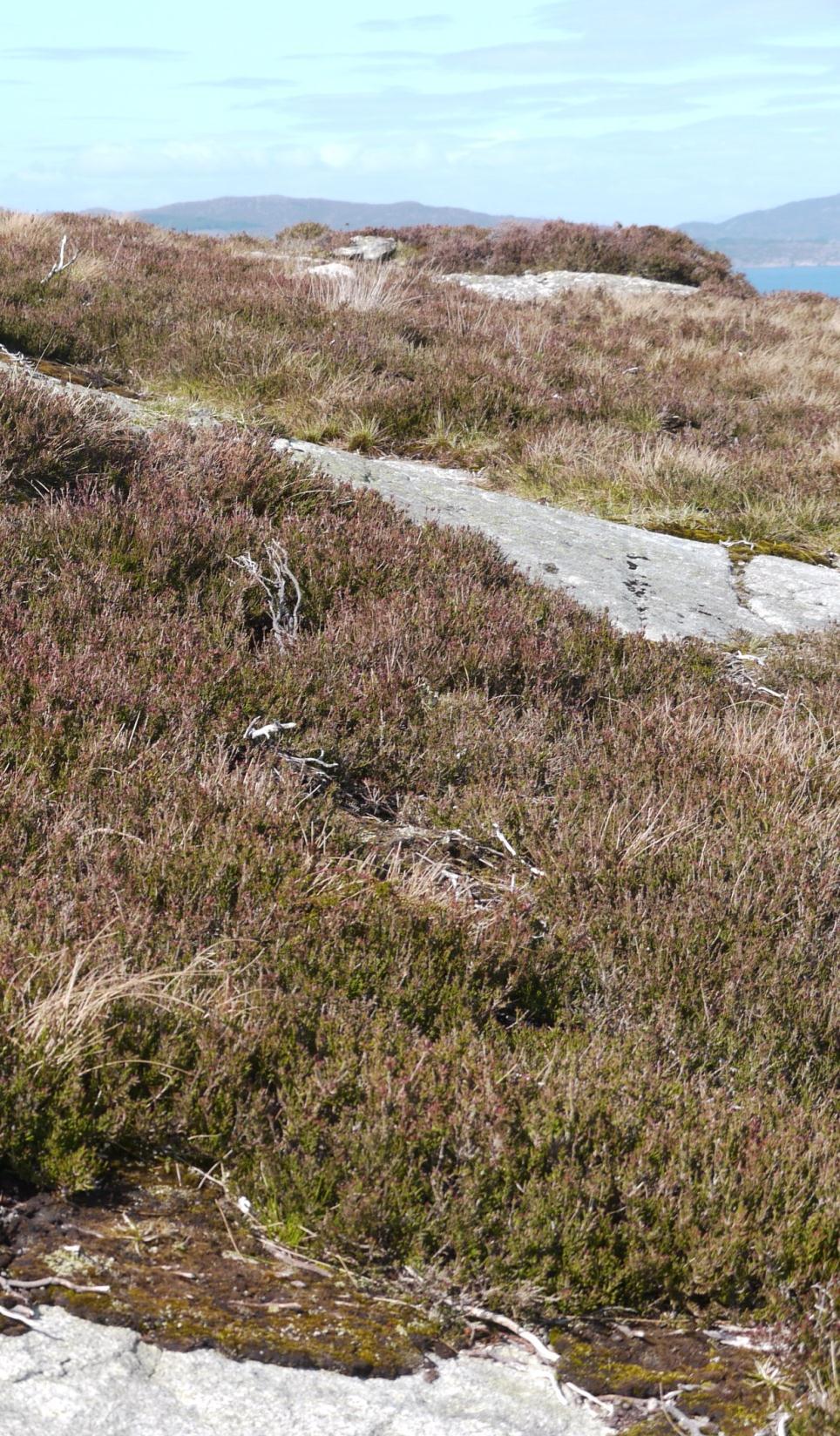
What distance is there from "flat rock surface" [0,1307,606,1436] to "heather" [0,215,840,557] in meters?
6.66

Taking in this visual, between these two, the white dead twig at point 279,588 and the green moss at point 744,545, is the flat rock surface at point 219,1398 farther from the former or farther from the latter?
the green moss at point 744,545

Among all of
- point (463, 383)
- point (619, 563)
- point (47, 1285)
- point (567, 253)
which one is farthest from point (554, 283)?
point (47, 1285)

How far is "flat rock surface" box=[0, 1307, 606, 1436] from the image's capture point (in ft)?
5.13

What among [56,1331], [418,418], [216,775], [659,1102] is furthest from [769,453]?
[56,1331]

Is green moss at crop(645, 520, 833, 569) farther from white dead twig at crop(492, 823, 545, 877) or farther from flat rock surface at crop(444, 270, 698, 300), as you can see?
flat rock surface at crop(444, 270, 698, 300)

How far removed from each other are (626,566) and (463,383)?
11.2ft

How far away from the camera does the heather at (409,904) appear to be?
80.8 inches

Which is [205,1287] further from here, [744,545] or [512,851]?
[744,545]

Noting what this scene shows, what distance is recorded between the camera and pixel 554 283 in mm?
21406

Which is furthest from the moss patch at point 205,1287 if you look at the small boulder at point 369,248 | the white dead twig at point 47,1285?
the small boulder at point 369,248

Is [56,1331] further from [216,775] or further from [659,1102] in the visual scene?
[216,775]

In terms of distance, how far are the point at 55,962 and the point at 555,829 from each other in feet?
5.58

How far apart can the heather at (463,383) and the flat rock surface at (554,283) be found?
280 inches

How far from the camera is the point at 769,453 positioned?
9.29 m
